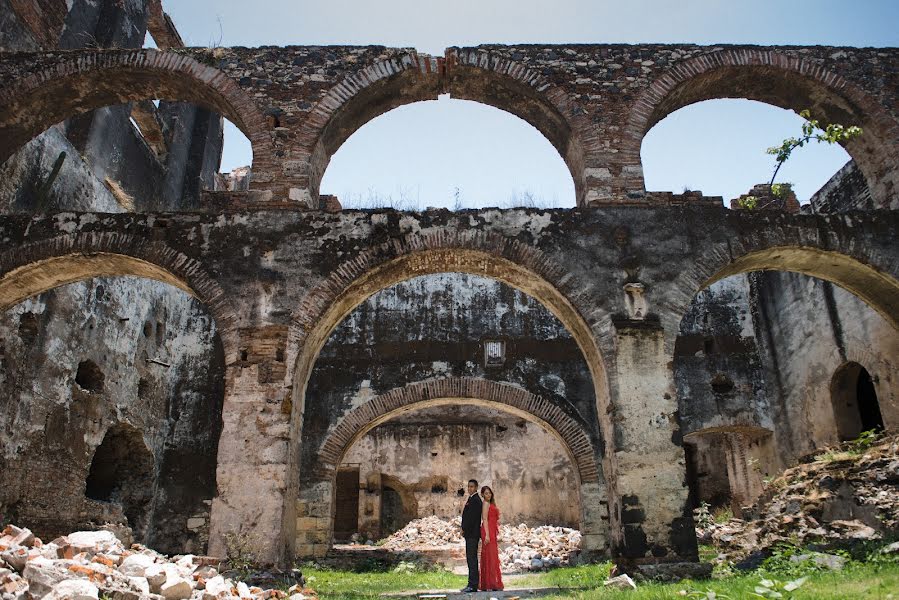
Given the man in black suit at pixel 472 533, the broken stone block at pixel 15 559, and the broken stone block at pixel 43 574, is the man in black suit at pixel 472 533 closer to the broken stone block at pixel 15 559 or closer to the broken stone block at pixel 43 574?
the broken stone block at pixel 43 574

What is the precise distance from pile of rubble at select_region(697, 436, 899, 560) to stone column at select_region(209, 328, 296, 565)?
484 cm

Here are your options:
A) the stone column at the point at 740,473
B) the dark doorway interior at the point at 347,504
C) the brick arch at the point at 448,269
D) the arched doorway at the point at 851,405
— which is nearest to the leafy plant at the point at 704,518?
the stone column at the point at 740,473

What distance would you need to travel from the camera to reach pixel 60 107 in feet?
29.5

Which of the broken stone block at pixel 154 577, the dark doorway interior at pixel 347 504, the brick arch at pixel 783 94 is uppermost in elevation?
the brick arch at pixel 783 94

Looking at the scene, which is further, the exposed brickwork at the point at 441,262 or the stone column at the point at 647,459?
the exposed brickwork at the point at 441,262

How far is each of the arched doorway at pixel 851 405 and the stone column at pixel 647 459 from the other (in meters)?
5.88

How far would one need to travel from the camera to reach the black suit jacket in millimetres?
7832

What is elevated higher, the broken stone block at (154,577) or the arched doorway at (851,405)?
the arched doorway at (851,405)

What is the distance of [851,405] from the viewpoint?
11375 millimetres

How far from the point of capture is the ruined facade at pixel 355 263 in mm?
7117

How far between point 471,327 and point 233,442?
6.78 metres

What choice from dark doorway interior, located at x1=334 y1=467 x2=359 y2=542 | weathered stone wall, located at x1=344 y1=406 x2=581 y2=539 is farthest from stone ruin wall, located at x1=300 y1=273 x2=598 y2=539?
dark doorway interior, located at x1=334 y1=467 x2=359 y2=542

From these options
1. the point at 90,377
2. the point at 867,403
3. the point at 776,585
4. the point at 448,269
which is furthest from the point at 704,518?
the point at 90,377

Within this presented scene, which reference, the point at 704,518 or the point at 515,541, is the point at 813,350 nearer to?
the point at 704,518
